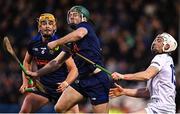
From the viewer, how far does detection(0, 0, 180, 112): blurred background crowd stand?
16172mm

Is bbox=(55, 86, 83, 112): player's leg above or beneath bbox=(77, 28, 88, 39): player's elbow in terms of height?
beneath

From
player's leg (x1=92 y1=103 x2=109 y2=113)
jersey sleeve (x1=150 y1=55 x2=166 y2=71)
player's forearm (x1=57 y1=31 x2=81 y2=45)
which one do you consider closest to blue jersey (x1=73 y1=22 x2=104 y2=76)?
player's forearm (x1=57 y1=31 x2=81 y2=45)

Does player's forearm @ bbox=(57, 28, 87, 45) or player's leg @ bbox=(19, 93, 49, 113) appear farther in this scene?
player's leg @ bbox=(19, 93, 49, 113)

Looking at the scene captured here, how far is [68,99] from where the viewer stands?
11102 millimetres

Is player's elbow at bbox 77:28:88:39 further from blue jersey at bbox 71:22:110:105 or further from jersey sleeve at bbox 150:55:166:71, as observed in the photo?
jersey sleeve at bbox 150:55:166:71

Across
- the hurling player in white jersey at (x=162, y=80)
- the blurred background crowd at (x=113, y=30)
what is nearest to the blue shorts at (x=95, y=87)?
the hurling player in white jersey at (x=162, y=80)

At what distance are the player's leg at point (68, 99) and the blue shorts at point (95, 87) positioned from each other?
0.22 feet

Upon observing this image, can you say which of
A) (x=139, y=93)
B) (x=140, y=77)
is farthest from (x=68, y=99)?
(x=140, y=77)

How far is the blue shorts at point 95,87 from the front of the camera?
1100 centimetres

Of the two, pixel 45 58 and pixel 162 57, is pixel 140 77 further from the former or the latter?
pixel 45 58

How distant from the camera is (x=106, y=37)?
1738cm

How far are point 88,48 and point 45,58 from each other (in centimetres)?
96

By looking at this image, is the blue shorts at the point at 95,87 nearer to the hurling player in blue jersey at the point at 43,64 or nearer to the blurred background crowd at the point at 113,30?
the hurling player in blue jersey at the point at 43,64

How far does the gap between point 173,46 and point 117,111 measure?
4800 millimetres
